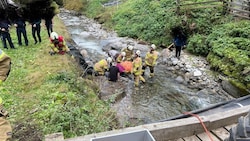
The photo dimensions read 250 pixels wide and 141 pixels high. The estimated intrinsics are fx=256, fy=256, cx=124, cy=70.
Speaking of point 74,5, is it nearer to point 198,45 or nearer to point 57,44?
point 198,45

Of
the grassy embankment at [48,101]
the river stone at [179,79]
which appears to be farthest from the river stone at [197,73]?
the grassy embankment at [48,101]

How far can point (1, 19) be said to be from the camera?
1002 cm

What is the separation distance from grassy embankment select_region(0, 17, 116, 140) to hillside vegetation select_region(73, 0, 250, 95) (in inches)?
250

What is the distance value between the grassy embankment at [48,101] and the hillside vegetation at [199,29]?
635 centimetres

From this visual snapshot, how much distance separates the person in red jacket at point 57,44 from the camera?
410 inches

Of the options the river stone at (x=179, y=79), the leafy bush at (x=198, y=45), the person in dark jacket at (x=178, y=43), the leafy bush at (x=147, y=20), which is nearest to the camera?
the river stone at (x=179, y=79)

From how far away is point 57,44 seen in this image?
419 inches

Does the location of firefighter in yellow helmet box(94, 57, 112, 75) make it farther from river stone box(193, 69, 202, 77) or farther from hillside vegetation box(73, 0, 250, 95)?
hillside vegetation box(73, 0, 250, 95)

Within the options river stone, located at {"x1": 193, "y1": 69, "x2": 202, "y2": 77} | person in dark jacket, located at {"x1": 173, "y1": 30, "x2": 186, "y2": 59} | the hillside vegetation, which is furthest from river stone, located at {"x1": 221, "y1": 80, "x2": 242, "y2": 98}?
person in dark jacket, located at {"x1": 173, "y1": 30, "x2": 186, "y2": 59}

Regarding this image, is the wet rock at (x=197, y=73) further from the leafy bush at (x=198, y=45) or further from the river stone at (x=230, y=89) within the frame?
the leafy bush at (x=198, y=45)

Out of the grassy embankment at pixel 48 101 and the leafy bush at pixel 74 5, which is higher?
the grassy embankment at pixel 48 101

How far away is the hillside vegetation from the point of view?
11.2 meters

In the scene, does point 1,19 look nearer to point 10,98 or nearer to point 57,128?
point 10,98

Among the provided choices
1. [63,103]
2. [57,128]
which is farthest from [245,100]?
[63,103]
